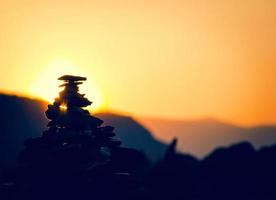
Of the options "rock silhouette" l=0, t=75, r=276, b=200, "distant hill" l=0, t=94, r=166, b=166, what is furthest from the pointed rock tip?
"distant hill" l=0, t=94, r=166, b=166

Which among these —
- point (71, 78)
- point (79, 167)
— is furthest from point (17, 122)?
point (79, 167)

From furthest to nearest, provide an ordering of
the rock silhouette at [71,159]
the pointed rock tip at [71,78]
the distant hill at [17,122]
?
the distant hill at [17,122], the pointed rock tip at [71,78], the rock silhouette at [71,159]

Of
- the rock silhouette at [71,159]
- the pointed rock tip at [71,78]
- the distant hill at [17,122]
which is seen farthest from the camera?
the distant hill at [17,122]

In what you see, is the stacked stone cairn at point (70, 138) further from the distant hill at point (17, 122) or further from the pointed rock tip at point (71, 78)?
the distant hill at point (17, 122)

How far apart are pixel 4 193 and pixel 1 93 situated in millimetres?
115435

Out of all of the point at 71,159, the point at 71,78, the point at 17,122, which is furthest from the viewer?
the point at 17,122

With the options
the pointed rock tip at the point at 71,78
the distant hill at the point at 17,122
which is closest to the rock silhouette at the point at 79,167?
the pointed rock tip at the point at 71,78

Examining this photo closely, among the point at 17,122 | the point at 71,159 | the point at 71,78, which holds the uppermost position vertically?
the point at 71,78

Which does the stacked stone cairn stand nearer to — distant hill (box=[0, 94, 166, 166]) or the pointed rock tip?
the pointed rock tip

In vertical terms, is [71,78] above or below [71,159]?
above

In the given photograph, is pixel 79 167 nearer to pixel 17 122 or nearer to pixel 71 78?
pixel 71 78

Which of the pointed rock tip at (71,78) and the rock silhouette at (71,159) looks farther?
the pointed rock tip at (71,78)

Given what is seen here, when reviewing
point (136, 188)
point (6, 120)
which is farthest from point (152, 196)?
point (6, 120)

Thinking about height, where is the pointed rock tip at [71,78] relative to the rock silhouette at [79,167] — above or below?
above
